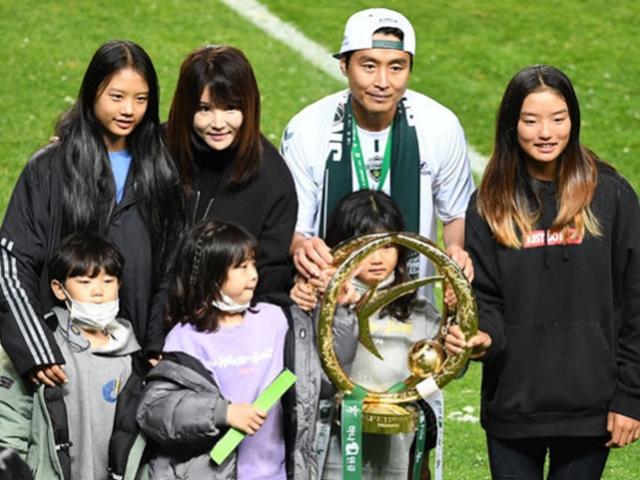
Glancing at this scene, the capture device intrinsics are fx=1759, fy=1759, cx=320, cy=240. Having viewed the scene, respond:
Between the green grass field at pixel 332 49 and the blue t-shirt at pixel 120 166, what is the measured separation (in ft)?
37.4

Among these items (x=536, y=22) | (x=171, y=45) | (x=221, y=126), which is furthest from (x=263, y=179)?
(x=536, y=22)

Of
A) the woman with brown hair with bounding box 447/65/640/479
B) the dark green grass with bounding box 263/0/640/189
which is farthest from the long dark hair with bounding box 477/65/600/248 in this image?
the dark green grass with bounding box 263/0/640/189

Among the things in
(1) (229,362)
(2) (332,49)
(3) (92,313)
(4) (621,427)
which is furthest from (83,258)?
(2) (332,49)

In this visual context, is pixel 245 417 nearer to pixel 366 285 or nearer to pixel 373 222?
pixel 366 285

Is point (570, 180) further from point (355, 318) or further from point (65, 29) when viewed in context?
point (65, 29)

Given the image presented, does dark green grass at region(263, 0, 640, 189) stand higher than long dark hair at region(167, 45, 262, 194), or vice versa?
dark green grass at region(263, 0, 640, 189)

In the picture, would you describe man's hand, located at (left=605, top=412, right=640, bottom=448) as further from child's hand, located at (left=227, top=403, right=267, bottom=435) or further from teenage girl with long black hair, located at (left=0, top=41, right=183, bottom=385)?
teenage girl with long black hair, located at (left=0, top=41, right=183, bottom=385)

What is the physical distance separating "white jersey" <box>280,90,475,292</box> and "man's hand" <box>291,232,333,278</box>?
57 cm

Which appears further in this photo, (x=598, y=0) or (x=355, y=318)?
(x=598, y=0)

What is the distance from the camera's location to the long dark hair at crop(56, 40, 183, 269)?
743 cm

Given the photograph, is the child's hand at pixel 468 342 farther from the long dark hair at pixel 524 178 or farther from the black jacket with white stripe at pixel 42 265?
the black jacket with white stripe at pixel 42 265

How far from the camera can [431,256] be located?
710cm

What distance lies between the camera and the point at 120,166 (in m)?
7.66

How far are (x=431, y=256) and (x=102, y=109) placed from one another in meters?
1.59
